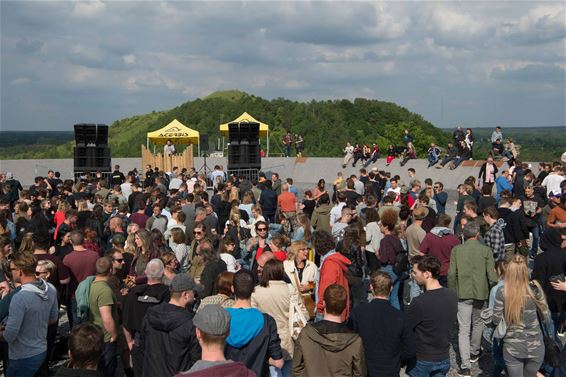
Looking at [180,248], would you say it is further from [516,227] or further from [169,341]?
[516,227]

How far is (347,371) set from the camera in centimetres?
414

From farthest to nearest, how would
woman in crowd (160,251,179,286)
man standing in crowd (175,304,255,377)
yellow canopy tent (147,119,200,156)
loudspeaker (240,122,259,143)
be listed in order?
yellow canopy tent (147,119,200,156)
loudspeaker (240,122,259,143)
woman in crowd (160,251,179,286)
man standing in crowd (175,304,255,377)

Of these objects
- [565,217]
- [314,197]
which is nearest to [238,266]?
[565,217]

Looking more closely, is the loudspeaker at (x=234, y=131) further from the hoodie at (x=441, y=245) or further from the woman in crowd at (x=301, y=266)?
the woman in crowd at (x=301, y=266)

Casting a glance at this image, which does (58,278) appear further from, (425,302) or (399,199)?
(399,199)

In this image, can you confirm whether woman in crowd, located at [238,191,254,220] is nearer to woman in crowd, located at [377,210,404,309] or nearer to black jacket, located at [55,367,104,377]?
woman in crowd, located at [377,210,404,309]

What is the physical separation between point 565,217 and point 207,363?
736 cm

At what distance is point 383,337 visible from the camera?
177 inches

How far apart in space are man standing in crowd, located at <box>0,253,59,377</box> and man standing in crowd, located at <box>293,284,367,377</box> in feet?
7.28

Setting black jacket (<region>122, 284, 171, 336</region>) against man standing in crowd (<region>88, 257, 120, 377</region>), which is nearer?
black jacket (<region>122, 284, 171, 336</region>)

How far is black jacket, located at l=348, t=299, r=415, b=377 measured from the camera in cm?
449

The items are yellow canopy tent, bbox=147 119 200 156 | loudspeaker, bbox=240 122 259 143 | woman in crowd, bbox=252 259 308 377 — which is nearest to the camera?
woman in crowd, bbox=252 259 308 377

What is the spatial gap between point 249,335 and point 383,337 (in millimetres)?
944

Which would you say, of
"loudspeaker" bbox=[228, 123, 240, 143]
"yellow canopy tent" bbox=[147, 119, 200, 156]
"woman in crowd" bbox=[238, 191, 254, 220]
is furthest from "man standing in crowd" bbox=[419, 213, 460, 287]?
"yellow canopy tent" bbox=[147, 119, 200, 156]
